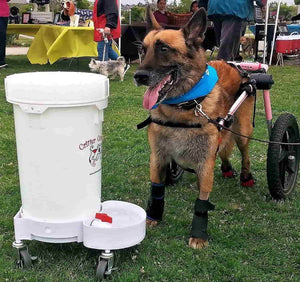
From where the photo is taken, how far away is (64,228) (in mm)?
2500

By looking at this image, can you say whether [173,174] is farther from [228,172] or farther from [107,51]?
[107,51]

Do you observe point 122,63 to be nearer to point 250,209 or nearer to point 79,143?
point 250,209

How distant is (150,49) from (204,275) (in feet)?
4.63

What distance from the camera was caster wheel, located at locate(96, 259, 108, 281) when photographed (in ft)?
8.13

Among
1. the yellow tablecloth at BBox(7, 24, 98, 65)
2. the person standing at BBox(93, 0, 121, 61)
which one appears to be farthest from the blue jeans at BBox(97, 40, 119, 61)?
the yellow tablecloth at BBox(7, 24, 98, 65)

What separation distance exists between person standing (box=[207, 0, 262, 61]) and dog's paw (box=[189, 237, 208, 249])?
3.05 metres

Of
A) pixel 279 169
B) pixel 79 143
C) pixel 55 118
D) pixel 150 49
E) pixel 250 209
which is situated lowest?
pixel 250 209

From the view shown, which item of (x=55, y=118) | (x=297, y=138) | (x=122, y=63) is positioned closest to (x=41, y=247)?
(x=55, y=118)

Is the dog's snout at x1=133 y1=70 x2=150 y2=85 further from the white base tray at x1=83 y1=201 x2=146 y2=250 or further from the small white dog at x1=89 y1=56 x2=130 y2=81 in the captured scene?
the small white dog at x1=89 y1=56 x2=130 y2=81

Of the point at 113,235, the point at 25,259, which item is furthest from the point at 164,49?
the point at 25,259

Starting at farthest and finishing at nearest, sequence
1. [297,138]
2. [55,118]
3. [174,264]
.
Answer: [297,138], [174,264], [55,118]

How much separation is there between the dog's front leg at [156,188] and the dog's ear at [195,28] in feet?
2.75

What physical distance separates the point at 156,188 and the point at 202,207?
0.38 metres

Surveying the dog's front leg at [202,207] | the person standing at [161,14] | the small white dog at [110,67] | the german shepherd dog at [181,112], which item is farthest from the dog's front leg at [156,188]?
the person standing at [161,14]
